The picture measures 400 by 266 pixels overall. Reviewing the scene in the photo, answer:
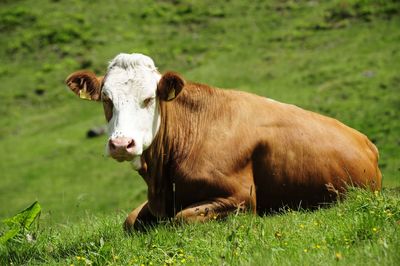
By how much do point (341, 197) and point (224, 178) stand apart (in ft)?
5.18

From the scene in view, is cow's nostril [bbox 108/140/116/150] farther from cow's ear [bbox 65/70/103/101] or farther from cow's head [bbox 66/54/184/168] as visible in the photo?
cow's ear [bbox 65/70/103/101]

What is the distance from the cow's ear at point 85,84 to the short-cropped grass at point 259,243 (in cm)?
180

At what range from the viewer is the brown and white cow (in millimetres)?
8336

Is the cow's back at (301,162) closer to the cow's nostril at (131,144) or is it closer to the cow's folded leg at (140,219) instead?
the cow's folded leg at (140,219)

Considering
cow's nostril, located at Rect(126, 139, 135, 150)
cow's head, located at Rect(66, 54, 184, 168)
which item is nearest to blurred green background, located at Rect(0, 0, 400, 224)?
cow's head, located at Rect(66, 54, 184, 168)

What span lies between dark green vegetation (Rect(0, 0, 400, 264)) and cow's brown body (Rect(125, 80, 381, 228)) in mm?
781

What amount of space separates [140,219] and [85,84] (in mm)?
1874

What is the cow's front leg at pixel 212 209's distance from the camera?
26.7 feet

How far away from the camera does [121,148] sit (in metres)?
7.61

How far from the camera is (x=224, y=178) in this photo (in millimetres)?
8484

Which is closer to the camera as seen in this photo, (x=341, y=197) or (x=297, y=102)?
(x=341, y=197)

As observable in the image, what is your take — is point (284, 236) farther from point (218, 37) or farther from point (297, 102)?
point (218, 37)

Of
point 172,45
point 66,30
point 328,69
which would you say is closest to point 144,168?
point 328,69

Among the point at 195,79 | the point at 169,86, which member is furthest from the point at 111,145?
the point at 195,79
